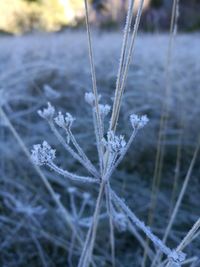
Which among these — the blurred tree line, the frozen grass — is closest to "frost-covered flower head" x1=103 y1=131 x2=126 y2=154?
the frozen grass

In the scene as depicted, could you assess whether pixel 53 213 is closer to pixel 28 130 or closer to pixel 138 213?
pixel 138 213

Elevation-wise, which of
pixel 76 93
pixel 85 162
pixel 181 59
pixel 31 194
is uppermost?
pixel 181 59

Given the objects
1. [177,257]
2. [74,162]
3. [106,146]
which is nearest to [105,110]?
[106,146]

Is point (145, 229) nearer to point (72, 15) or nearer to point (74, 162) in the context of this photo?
point (74, 162)

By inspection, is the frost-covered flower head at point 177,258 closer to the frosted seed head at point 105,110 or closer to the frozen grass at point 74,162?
the frosted seed head at point 105,110

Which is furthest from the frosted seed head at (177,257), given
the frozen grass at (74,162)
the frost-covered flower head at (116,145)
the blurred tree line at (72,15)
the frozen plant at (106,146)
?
the blurred tree line at (72,15)

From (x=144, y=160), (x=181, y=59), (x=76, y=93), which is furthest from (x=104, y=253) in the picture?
(x=181, y=59)

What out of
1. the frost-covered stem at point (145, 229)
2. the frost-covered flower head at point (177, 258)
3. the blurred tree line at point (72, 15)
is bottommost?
the frost-covered flower head at point (177, 258)
